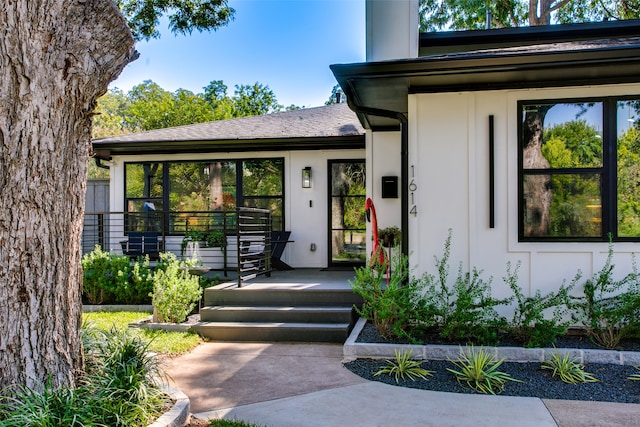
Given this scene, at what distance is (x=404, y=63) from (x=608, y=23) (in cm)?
427

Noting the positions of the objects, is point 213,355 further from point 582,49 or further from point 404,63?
point 582,49

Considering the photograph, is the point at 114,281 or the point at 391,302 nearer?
the point at 391,302

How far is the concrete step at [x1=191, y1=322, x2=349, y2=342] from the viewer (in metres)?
5.67

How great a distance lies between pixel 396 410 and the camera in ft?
11.7

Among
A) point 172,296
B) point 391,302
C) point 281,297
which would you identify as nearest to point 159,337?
point 172,296

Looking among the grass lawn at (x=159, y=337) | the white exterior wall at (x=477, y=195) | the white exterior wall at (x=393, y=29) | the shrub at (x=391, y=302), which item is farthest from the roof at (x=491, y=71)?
the grass lawn at (x=159, y=337)

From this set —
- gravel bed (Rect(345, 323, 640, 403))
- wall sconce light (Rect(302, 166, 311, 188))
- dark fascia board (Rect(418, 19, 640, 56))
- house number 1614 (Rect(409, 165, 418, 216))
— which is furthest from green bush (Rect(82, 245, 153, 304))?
dark fascia board (Rect(418, 19, 640, 56))

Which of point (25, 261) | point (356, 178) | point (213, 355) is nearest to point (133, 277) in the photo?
point (213, 355)

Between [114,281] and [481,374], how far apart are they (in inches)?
228

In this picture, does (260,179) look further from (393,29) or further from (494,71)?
(494,71)

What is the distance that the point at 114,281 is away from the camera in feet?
25.2

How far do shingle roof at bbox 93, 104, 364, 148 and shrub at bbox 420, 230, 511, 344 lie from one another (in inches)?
161

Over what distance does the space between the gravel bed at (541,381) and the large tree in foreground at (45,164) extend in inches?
99.7

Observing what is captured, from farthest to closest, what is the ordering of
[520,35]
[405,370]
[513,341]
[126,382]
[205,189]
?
[205,189] < [520,35] < [513,341] < [405,370] < [126,382]
